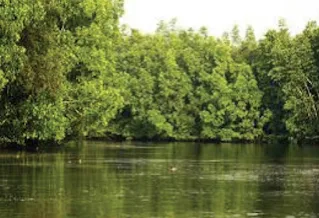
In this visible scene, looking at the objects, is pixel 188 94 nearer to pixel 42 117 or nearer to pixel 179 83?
pixel 179 83

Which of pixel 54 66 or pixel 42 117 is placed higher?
pixel 54 66

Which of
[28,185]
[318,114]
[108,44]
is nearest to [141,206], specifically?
[28,185]

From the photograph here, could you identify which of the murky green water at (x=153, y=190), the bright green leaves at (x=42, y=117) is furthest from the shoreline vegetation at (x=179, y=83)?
the murky green water at (x=153, y=190)

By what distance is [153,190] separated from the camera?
3369cm

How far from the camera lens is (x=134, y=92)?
12156 centimetres

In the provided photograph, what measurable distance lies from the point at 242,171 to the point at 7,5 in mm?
17566

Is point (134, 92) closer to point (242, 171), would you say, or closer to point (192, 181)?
point (242, 171)

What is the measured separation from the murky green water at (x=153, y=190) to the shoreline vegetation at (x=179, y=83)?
45.5ft

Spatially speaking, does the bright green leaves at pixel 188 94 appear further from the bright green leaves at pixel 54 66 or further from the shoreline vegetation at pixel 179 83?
the bright green leaves at pixel 54 66

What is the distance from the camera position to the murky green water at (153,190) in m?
26.6

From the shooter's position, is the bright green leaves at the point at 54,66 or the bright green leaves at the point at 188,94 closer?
the bright green leaves at the point at 54,66

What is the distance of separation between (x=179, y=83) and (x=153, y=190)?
288ft

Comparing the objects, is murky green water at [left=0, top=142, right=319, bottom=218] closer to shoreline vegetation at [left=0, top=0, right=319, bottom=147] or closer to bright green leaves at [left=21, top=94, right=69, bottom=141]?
bright green leaves at [left=21, top=94, right=69, bottom=141]

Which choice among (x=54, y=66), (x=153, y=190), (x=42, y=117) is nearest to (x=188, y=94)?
(x=42, y=117)
